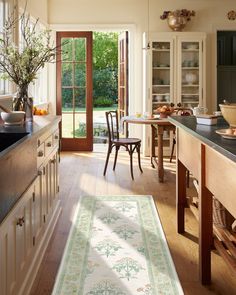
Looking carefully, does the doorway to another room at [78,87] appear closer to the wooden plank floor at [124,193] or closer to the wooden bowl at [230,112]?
the wooden plank floor at [124,193]

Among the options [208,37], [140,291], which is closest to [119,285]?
[140,291]

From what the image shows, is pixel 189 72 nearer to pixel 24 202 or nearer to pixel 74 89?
pixel 74 89

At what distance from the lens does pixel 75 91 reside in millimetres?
7625

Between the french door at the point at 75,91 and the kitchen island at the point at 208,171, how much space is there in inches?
179

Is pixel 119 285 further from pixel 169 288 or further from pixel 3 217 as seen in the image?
pixel 3 217

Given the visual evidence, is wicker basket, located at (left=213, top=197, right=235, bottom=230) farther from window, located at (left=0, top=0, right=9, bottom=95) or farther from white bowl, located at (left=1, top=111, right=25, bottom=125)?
window, located at (left=0, top=0, right=9, bottom=95)

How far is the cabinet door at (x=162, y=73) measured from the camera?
7020 mm

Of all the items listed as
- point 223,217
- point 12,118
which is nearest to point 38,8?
point 12,118

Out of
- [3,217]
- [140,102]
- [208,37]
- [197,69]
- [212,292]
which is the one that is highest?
[208,37]

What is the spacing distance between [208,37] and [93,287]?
19.2 feet

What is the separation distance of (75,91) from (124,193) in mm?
3486

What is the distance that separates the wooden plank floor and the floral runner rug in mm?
68

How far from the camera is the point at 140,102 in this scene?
290 inches

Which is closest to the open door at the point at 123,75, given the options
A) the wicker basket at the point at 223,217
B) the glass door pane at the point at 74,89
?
the glass door pane at the point at 74,89
